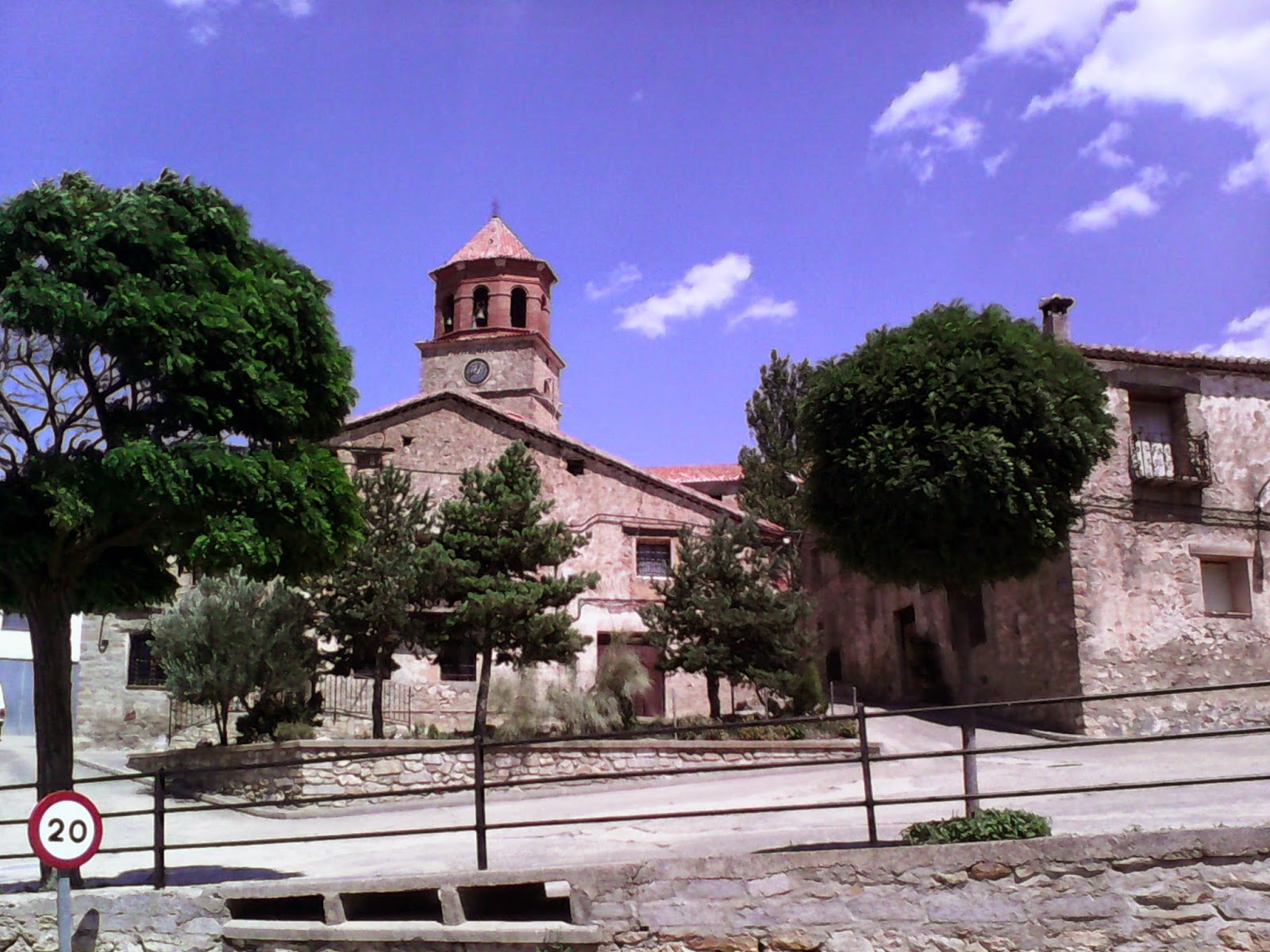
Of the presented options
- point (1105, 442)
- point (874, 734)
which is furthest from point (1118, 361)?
point (1105, 442)

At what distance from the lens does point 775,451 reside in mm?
34219

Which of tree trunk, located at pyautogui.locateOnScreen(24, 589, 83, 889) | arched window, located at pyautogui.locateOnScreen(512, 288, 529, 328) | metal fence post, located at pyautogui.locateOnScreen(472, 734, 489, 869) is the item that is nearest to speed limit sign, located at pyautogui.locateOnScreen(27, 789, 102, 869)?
tree trunk, located at pyautogui.locateOnScreen(24, 589, 83, 889)

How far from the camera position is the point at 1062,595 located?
20062 millimetres

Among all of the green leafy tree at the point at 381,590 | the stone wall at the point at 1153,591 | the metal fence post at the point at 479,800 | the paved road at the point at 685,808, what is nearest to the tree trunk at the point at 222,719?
the paved road at the point at 685,808

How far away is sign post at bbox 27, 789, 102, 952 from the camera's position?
718 cm

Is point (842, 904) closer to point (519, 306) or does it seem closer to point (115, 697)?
point (115, 697)

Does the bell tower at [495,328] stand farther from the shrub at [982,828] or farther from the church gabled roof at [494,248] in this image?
the shrub at [982,828]

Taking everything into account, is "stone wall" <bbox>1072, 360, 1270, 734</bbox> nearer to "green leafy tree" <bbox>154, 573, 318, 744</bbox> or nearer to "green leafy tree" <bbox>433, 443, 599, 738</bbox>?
"green leafy tree" <bbox>433, 443, 599, 738</bbox>

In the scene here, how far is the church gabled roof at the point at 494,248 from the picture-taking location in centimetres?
4222

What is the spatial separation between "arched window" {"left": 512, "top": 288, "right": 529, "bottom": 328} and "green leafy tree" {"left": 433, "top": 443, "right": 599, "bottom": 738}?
2183 centimetres

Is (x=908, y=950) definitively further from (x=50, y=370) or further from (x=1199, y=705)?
(x=1199, y=705)

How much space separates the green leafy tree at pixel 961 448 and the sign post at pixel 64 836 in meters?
5.89

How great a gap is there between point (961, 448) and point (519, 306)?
35.1 meters

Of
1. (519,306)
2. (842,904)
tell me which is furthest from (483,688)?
(519,306)
